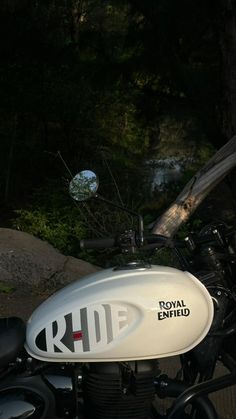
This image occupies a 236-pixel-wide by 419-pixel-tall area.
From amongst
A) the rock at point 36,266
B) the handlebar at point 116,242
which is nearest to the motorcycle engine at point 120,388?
the handlebar at point 116,242

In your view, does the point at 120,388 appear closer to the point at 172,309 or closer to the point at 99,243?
the point at 172,309

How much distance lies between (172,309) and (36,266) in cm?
423

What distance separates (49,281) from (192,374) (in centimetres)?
382

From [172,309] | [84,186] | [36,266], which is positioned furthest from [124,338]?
[36,266]

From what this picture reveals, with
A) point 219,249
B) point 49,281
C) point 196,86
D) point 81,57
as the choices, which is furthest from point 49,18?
point 219,249

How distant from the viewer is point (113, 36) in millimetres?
9938

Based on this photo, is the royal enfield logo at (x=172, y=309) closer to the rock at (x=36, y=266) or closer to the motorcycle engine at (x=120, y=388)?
the motorcycle engine at (x=120, y=388)

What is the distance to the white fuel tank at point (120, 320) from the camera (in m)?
2.31

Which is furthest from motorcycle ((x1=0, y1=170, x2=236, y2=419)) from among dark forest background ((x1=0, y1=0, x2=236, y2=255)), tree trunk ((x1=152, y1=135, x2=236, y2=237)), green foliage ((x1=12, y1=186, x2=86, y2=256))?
green foliage ((x1=12, y1=186, x2=86, y2=256))

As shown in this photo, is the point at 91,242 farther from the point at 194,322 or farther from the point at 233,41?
the point at 233,41

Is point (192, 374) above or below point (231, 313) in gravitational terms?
below

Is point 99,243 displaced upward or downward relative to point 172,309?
upward

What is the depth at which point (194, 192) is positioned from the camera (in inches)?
245

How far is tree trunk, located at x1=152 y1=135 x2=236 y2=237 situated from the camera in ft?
18.7
